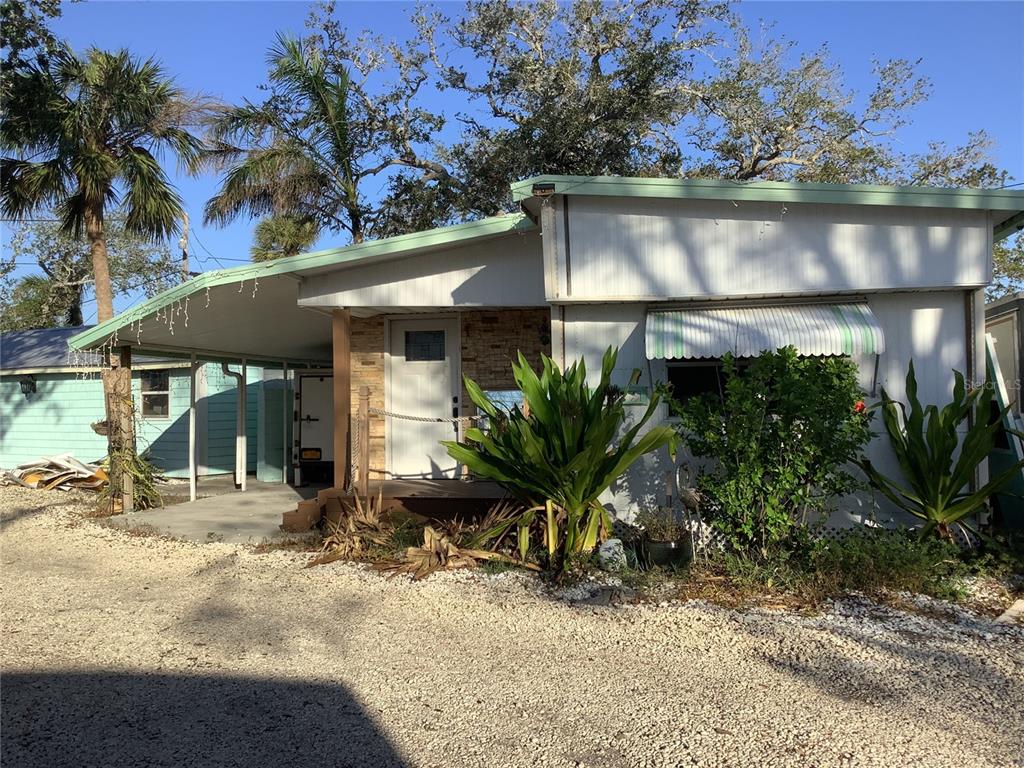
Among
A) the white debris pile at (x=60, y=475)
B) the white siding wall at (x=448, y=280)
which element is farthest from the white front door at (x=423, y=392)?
the white debris pile at (x=60, y=475)

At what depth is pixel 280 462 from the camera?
14.1 meters

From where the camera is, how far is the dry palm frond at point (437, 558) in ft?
20.7

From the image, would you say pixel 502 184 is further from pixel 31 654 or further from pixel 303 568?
pixel 31 654

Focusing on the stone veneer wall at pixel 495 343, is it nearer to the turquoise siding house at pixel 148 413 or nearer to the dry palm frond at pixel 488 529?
the dry palm frond at pixel 488 529

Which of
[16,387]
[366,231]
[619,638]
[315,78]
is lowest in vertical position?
[619,638]

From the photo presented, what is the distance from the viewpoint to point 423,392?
30.5 feet

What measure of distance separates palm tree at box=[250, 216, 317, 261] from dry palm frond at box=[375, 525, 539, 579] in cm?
1133

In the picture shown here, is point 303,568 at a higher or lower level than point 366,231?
lower

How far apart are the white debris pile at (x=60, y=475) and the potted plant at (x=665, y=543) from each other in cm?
1046

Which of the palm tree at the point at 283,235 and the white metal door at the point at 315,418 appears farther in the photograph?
the palm tree at the point at 283,235

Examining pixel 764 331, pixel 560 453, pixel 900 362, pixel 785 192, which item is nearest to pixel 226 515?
pixel 560 453

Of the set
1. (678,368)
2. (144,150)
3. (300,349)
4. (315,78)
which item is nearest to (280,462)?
(300,349)

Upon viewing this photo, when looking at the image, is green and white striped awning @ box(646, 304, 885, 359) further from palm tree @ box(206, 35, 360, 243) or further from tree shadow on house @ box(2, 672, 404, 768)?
palm tree @ box(206, 35, 360, 243)

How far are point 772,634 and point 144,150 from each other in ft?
39.8
